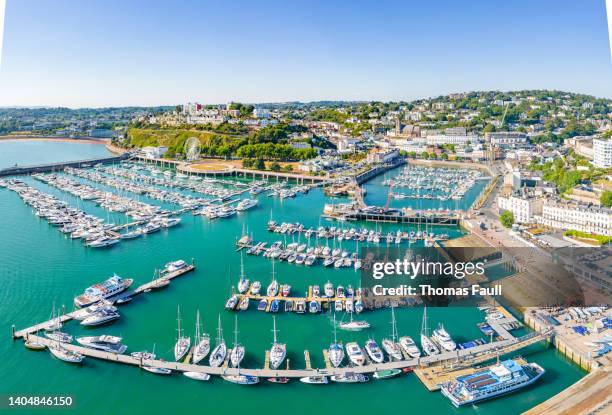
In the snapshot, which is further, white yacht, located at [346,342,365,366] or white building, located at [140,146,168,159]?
white building, located at [140,146,168,159]

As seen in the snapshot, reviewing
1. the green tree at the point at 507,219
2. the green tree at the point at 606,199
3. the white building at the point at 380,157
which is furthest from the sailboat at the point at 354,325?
the white building at the point at 380,157

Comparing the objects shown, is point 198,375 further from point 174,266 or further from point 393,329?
point 174,266

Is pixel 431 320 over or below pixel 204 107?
below

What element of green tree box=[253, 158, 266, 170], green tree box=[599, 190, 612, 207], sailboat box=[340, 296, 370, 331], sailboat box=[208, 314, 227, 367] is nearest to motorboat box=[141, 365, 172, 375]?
sailboat box=[208, 314, 227, 367]

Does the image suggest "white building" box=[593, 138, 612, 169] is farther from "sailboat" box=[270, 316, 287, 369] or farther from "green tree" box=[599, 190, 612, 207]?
"sailboat" box=[270, 316, 287, 369]

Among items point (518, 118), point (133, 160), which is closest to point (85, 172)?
point (133, 160)

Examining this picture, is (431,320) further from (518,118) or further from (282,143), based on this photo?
(518,118)

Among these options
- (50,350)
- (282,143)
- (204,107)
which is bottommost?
(50,350)
